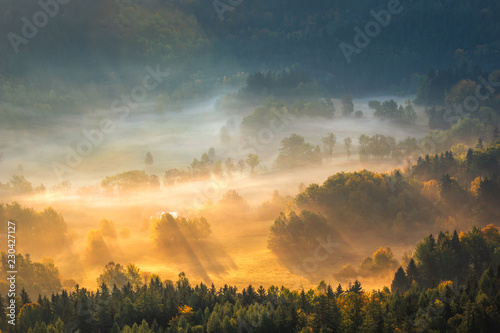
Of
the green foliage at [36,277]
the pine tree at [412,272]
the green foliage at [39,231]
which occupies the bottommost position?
the pine tree at [412,272]

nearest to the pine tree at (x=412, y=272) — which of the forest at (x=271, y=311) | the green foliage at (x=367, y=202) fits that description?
the forest at (x=271, y=311)

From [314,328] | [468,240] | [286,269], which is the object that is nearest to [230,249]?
[286,269]

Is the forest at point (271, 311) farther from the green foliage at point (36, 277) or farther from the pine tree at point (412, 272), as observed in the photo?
the green foliage at point (36, 277)

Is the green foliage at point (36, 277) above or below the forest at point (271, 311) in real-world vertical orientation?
above

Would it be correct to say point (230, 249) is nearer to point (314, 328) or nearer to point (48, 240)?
point (48, 240)

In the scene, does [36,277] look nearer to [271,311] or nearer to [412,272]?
[271,311]

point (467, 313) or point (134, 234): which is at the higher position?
point (134, 234)

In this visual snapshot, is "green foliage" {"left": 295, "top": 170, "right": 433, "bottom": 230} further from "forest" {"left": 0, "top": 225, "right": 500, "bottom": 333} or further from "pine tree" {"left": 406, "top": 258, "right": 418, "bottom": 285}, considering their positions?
"forest" {"left": 0, "top": 225, "right": 500, "bottom": 333}

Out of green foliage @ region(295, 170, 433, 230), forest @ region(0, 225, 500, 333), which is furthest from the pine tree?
green foliage @ region(295, 170, 433, 230)

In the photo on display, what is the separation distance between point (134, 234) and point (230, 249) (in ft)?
102

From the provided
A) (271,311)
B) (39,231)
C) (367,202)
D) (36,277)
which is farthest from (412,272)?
(39,231)

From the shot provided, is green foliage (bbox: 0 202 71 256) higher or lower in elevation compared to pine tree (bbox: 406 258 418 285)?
higher

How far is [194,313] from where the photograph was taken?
7794cm

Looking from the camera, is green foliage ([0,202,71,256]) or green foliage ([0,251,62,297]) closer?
green foliage ([0,251,62,297])
